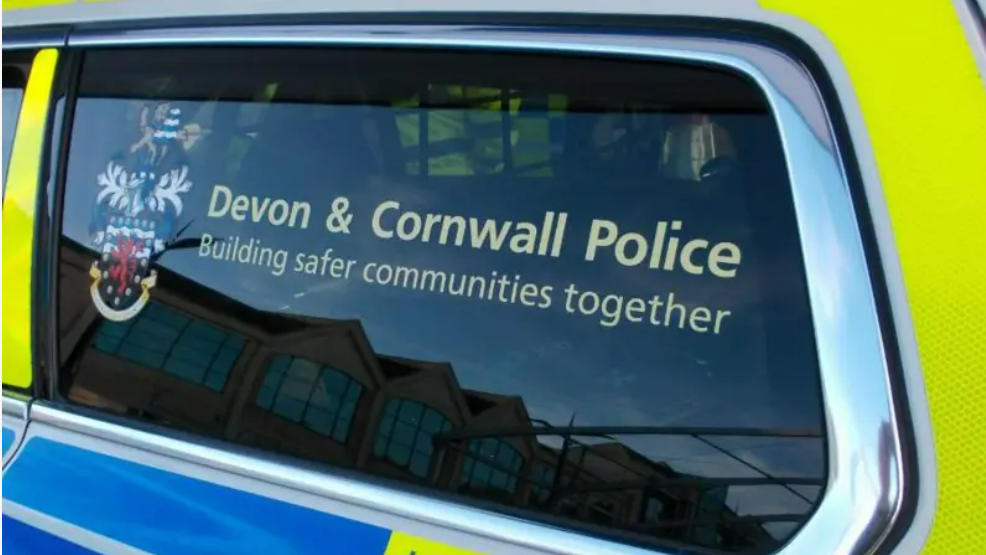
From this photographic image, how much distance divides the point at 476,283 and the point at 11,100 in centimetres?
109

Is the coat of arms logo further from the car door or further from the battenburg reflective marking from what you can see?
the battenburg reflective marking

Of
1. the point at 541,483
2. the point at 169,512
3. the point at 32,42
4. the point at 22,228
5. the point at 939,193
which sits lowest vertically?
the point at 169,512

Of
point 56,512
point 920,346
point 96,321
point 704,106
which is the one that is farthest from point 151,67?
point 920,346

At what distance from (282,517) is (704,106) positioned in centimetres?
76

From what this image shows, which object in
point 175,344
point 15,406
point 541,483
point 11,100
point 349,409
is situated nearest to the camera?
point 541,483

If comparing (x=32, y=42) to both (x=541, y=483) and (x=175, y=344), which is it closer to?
(x=175, y=344)

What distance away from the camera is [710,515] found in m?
1.15

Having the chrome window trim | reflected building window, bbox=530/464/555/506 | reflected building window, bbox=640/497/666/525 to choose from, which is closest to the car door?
the chrome window trim

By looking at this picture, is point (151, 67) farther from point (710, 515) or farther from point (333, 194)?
point (710, 515)

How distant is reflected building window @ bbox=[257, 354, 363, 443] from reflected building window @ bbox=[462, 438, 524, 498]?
20cm

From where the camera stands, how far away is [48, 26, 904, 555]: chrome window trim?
1.05 meters

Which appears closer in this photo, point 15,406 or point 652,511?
point 652,511

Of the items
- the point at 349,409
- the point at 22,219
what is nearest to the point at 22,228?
the point at 22,219

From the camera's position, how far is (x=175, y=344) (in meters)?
1.59
